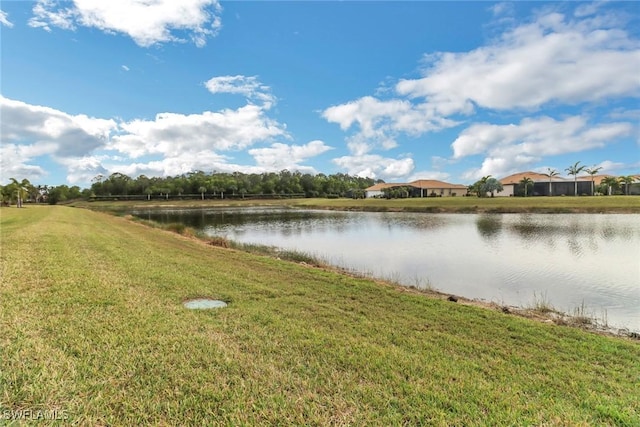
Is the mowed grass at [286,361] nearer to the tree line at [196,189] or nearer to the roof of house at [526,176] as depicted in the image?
the roof of house at [526,176]

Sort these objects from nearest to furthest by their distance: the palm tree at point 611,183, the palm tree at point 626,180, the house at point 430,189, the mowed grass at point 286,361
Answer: the mowed grass at point 286,361 < the palm tree at point 626,180 < the palm tree at point 611,183 < the house at point 430,189

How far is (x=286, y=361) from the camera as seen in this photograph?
4.03 m

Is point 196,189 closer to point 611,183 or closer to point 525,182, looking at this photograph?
point 525,182

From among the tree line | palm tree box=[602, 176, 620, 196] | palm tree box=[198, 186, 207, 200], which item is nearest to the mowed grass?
palm tree box=[602, 176, 620, 196]

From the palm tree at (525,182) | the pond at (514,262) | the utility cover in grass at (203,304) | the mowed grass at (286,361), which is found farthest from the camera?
the palm tree at (525,182)

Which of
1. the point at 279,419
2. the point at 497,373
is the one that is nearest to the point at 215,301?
the point at 279,419

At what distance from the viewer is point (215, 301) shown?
21.3ft

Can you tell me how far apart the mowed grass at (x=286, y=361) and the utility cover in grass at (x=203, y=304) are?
0.24m

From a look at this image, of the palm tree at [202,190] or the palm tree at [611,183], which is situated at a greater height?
the palm tree at [202,190]

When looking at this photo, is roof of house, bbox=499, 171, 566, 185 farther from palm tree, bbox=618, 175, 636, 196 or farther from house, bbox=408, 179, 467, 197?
house, bbox=408, 179, 467, 197

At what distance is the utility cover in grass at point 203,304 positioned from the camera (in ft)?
19.7

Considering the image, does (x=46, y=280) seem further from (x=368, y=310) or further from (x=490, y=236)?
(x=490, y=236)

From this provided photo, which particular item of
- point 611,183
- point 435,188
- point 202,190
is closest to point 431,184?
point 435,188

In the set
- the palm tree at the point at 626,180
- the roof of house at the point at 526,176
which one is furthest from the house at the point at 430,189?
the palm tree at the point at 626,180
